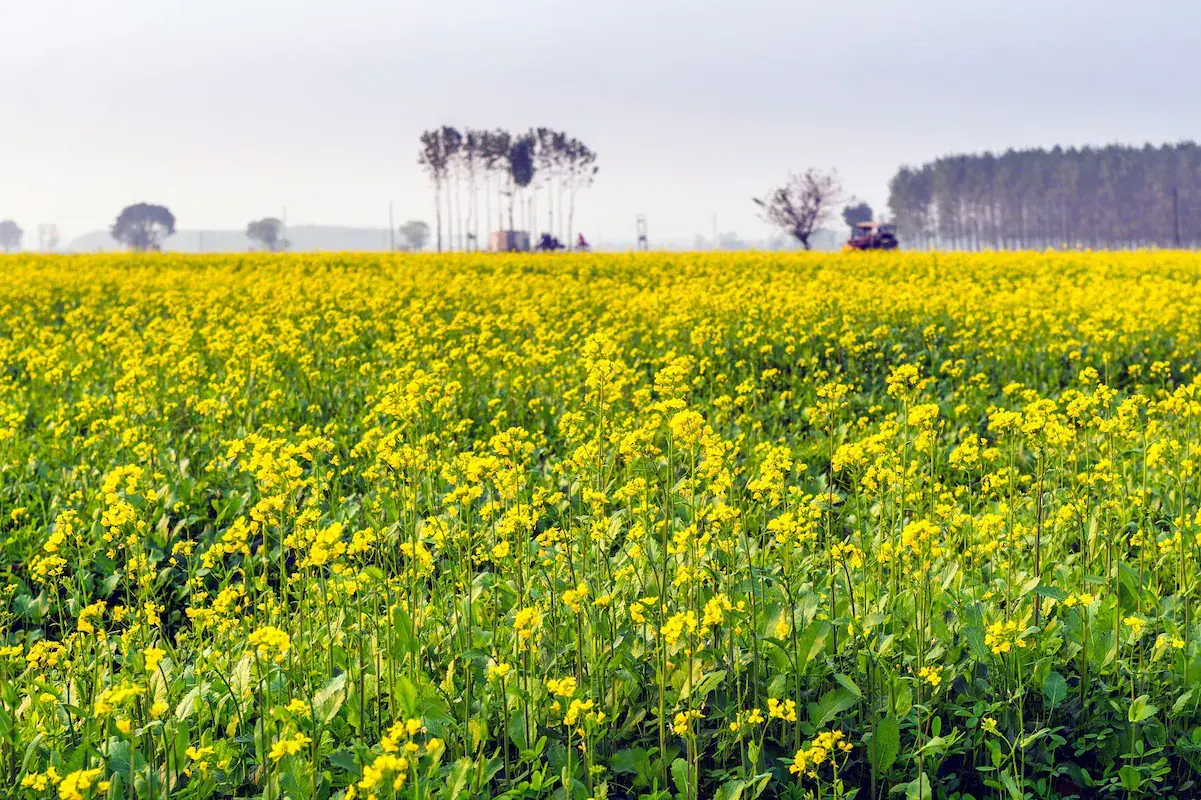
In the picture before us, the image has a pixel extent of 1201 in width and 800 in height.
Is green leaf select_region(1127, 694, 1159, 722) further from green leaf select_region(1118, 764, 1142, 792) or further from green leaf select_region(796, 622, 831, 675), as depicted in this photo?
green leaf select_region(796, 622, 831, 675)

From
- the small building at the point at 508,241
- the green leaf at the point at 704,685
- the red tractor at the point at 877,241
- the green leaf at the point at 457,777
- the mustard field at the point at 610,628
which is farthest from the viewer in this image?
the small building at the point at 508,241

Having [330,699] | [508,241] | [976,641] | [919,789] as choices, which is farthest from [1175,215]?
[330,699]

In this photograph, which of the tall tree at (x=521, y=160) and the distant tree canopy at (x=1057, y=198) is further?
the distant tree canopy at (x=1057, y=198)

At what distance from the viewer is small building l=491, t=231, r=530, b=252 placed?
207 ft

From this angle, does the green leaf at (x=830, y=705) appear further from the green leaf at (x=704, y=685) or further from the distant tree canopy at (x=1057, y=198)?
the distant tree canopy at (x=1057, y=198)

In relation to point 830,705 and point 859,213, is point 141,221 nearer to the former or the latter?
point 859,213

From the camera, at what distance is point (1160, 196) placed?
117 m

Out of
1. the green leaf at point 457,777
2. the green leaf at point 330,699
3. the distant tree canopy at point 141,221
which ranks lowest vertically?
the green leaf at point 457,777

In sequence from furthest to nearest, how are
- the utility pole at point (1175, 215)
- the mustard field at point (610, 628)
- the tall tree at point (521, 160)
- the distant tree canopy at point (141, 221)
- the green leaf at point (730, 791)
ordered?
1. the distant tree canopy at point (141, 221)
2. the tall tree at point (521, 160)
3. the utility pole at point (1175, 215)
4. the mustard field at point (610, 628)
5. the green leaf at point (730, 791)

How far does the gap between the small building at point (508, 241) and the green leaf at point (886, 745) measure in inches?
2331

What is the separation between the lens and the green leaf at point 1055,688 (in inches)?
140

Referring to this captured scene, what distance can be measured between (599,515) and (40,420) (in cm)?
654

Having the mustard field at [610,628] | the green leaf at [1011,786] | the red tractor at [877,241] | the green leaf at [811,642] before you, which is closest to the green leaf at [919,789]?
the mustard field at [610,628]

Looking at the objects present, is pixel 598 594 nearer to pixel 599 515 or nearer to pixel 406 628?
pixel 599 515
